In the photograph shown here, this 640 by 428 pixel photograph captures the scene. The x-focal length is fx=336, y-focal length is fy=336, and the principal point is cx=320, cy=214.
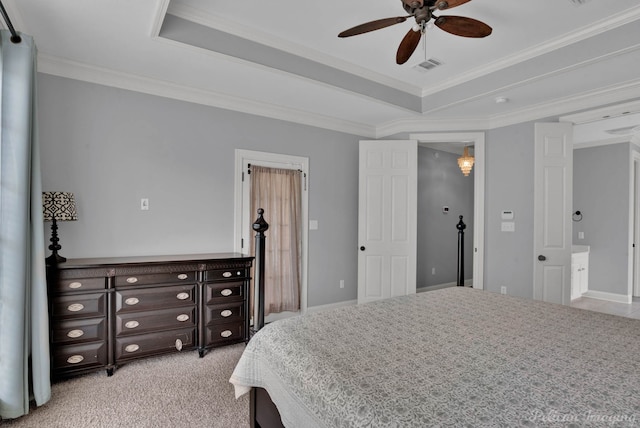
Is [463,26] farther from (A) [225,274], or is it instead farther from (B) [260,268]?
(A) [225,274]

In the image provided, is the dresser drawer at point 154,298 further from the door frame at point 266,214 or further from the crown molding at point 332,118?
the crown molding at point 332,118

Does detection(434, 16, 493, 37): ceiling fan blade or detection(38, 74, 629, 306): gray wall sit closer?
detection(434, 16, 493, 37): ceiling fan blade

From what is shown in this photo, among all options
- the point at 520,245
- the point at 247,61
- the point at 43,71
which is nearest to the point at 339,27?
the point at 247,61

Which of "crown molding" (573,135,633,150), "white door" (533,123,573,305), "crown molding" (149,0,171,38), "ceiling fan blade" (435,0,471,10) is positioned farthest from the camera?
"crown molding" (573,135,633,150)

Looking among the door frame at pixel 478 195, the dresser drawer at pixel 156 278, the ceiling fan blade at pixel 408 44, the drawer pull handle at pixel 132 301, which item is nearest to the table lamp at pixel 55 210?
the dresser drawer at pixel 156 278

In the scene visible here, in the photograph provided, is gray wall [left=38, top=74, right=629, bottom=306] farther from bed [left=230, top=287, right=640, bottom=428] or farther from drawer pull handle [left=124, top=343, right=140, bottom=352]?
bed [left=230, top=287, right=640, bottom=428]

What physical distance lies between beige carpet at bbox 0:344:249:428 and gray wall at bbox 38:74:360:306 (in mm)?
1075

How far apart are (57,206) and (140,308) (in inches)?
39.3

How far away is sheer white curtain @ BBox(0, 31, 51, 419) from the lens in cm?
200

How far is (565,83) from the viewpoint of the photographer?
320 cm

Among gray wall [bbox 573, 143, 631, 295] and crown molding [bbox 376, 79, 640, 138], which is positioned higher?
crown molding [bbox 376, 79, 640, 138]

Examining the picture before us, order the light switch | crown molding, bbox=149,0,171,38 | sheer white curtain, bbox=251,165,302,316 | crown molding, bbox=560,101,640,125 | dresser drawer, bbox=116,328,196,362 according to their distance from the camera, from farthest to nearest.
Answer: the light switch < sheer white curtain, bbox=251,165,302,316 < crown molding, bbox=560,101,640,125 < dresser drawer, bbox=116,328,196,362 < crown molding, bbox=149,0,171,38

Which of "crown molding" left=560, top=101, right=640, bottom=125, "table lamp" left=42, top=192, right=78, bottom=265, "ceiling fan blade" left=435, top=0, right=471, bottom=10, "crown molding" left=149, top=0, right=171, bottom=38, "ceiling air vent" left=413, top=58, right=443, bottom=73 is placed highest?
"ceiling air vent" left=413, top=58, right=443, bottom=73

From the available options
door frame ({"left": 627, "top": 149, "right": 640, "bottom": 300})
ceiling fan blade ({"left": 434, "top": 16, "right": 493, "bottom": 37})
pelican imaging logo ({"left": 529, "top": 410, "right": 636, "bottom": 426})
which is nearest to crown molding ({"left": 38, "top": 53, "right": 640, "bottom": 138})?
ceiling fan blade ({"left": 434, "top": 16, "right": 493, "bottom": 37})
